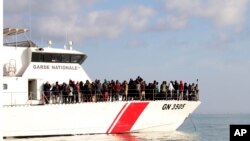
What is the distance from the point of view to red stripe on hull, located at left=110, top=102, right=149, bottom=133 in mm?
21406

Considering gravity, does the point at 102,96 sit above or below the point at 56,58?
below

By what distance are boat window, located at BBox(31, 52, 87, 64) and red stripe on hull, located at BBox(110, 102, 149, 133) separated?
335cm

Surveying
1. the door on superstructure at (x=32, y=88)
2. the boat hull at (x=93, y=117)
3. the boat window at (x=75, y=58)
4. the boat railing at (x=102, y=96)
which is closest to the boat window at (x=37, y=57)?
the door on superstructure at (x=32, y=88)

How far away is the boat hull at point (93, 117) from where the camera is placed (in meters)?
19.7

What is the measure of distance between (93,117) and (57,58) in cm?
317

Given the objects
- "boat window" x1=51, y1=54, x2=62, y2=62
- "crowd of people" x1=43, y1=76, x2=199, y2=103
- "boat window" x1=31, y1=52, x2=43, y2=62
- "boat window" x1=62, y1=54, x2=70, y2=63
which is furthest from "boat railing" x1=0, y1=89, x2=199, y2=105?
"boat window" x1=62, y1=54, x2=70, y2=63

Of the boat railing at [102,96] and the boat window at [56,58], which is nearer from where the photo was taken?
the boat railing at [102,96]

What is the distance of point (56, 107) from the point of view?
20047mm

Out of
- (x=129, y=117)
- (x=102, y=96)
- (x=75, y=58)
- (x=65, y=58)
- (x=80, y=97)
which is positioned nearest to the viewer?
(x=80, y=97)

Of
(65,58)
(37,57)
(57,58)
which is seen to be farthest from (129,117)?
(37,57)

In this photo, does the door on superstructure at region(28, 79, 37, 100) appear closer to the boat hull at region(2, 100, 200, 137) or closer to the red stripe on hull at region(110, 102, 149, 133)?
the boat hull at region(2, 100, 200, 137)

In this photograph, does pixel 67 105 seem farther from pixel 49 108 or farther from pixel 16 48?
pixel 16 48

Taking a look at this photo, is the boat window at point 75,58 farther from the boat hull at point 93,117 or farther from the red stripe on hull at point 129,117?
the red stripe on hull at point 129,117

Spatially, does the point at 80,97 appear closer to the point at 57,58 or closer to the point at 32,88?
the point at 32,88
